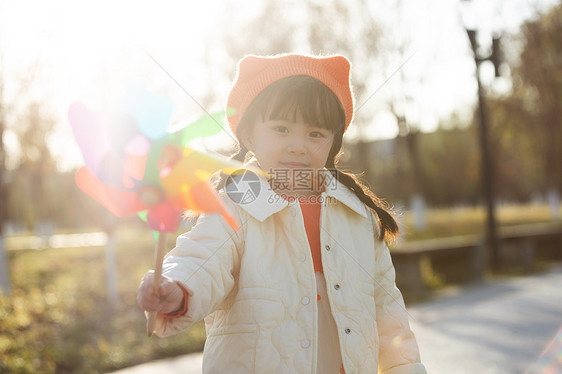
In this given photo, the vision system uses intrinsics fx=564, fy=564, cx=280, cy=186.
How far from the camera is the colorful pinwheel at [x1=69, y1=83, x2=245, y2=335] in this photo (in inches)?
59.0

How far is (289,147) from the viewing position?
79.6 inches

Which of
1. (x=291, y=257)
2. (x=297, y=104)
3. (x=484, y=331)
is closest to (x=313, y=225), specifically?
(x=291, y=257)

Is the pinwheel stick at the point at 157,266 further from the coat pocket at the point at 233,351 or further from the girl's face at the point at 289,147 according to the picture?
the girl's face at the point at 289,147

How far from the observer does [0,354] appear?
418 centimetres

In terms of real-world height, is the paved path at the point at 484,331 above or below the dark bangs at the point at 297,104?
below

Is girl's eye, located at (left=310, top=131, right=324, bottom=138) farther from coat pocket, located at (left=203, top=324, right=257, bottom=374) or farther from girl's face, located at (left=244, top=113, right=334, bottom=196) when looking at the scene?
coat pocket, located at (left=203, top=324, right=257, bottom=374)

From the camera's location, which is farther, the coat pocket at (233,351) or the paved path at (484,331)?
the paved path at (484,331)

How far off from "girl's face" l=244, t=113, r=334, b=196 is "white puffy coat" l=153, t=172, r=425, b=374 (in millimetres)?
103

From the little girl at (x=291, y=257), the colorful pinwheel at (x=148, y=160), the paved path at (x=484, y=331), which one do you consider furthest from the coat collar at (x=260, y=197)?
the paved path at (x=484, y=331)

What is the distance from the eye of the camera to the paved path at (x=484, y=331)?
420 cm

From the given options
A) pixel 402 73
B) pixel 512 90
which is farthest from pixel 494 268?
Answer: pixel 512 90

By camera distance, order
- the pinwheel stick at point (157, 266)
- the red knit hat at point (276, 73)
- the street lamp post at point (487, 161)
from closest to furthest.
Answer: the pinwheel stick at point (157, 266) < the red knit hat at point (276, 73) < the street lamp post at point (487, 161)

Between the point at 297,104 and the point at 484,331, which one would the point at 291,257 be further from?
the point at 484,331

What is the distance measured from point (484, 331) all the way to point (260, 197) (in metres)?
4.03
